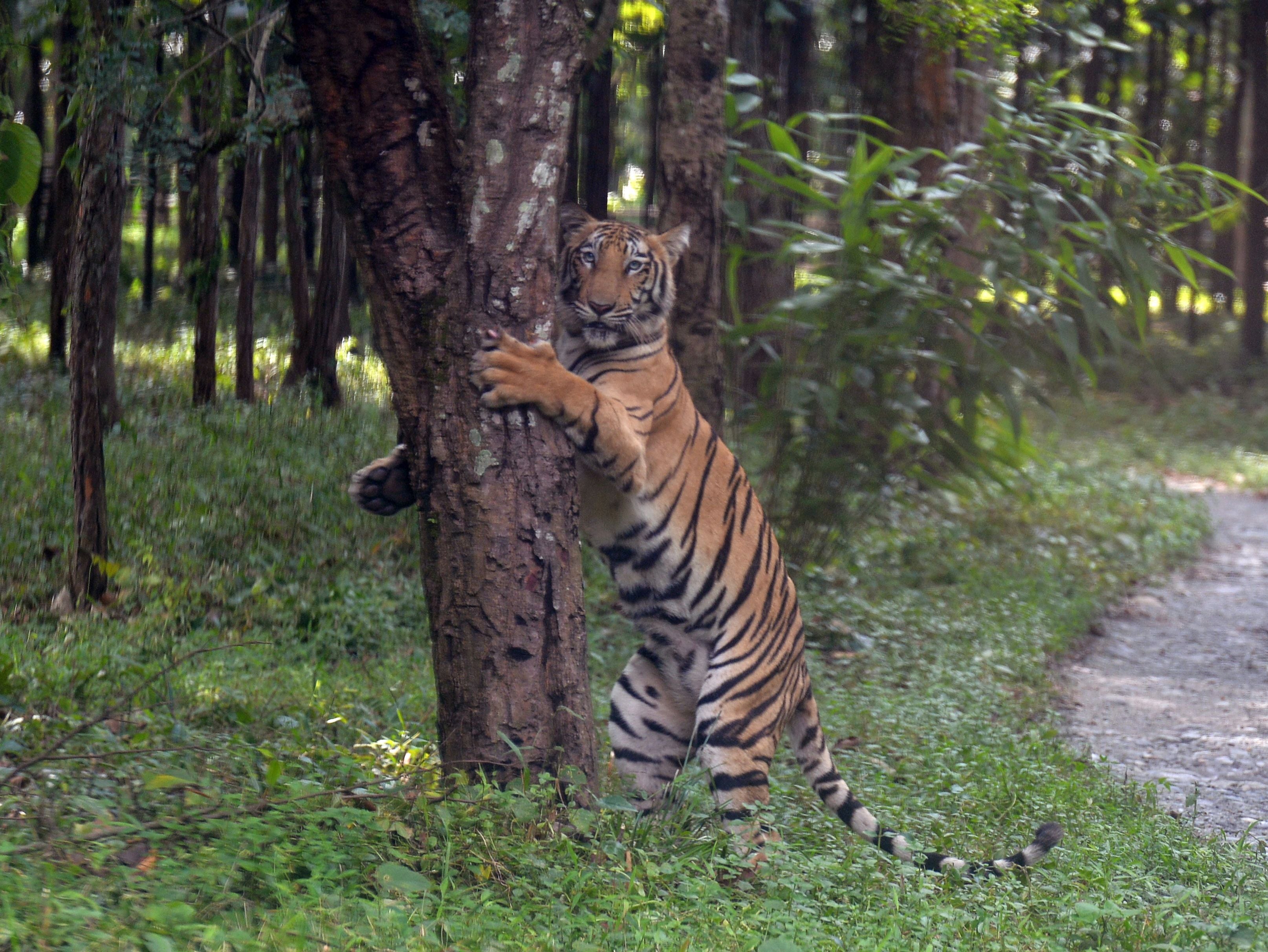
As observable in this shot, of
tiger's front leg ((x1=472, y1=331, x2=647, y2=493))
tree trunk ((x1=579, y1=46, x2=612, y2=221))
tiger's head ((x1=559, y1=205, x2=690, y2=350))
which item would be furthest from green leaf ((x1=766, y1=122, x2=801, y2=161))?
tiger's front leg ((x1=472, y1=331, x2=647, y2=493))

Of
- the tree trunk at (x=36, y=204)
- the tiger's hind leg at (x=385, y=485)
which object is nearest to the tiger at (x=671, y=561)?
the tiger's hind leg at (x=385, y=485)

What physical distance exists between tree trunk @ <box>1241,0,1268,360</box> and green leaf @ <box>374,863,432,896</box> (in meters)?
16.7

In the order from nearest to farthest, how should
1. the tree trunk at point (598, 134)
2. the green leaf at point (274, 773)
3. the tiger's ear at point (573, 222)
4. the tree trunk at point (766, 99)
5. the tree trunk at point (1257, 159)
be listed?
the green leaf at point (274, 773) → the tiger's ear at point (573, 222) → the tree trunk at point (598, 134) → the tree trunk at point (766, 99) → the tree trunk at point (1257, 159)

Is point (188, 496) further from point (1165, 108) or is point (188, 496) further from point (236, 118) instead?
point (1165, 108)

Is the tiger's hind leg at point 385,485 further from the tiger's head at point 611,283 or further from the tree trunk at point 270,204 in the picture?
the tree trunk at point 270,204

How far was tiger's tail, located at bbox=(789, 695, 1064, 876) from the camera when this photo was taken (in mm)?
3061

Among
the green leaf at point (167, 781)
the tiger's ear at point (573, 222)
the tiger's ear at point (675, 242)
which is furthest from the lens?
the tiger's ear at point (675, 242)

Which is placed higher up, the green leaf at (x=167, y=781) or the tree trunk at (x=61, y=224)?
the tree trunk at (x=61, y=224)

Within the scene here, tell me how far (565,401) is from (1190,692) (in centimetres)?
429

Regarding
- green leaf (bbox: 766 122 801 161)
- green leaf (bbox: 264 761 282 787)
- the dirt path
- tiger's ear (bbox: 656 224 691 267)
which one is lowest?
the dirt path

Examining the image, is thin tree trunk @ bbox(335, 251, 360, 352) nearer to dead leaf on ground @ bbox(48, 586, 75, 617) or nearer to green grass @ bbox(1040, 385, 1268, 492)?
dead leaf on ground @ bbox(48, 586, 75, 617)

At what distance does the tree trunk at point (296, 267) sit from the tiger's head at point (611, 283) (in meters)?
2.17

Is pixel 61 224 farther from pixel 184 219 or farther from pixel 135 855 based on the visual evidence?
pixel 135 855

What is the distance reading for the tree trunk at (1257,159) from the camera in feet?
52.5
